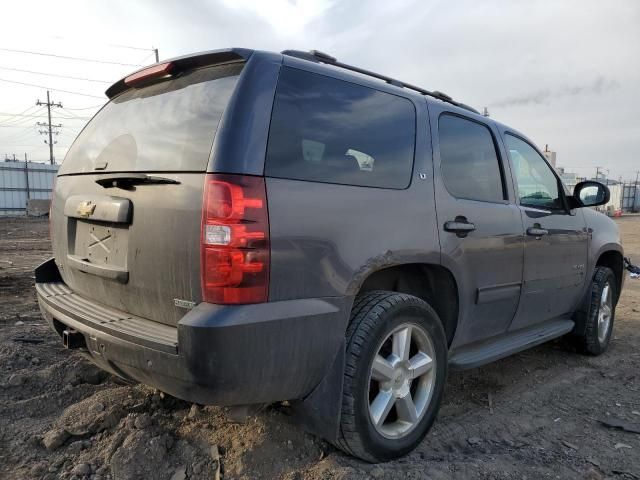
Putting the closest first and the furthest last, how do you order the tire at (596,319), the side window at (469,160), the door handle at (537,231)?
1. the side window at (469,160)
2. the door handle at (537,231)
3. the tire at (596,319)

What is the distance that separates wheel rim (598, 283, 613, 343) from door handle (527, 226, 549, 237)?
1372mm

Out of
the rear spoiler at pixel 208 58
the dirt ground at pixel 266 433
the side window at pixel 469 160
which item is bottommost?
the dirt ground at pixel 266 433

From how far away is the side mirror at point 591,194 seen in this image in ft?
13.6

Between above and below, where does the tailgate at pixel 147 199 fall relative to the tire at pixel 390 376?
above

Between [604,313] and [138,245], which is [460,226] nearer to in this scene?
[138,245]

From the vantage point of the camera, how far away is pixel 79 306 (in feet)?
8.43

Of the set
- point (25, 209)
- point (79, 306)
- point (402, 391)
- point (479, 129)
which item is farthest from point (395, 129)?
point (25, 209)

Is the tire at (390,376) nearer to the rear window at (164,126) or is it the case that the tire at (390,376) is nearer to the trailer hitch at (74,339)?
the rear window at (164,126)

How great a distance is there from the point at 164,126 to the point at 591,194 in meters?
3.54

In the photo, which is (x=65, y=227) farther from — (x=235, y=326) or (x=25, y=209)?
(x=25, y=209)

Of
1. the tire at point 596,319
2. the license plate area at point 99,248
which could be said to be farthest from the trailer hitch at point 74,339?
the tire at point 596,319

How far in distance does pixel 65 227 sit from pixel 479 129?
270 centimetres

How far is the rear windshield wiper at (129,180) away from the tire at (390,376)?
1072 millimetres

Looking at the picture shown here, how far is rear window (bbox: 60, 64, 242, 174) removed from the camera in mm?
2127
